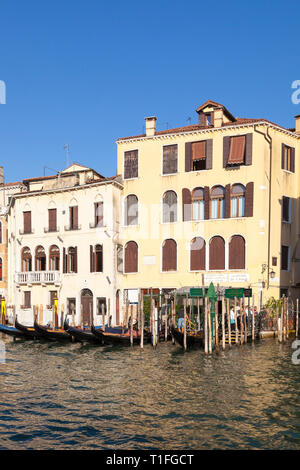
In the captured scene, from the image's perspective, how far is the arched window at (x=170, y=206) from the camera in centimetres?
2489

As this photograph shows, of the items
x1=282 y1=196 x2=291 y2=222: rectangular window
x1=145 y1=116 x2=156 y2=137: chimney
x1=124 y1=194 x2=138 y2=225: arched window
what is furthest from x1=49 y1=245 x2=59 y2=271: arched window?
x1=282 y1=196 x2=291 y2=222: rectangular window

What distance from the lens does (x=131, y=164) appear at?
2605cm

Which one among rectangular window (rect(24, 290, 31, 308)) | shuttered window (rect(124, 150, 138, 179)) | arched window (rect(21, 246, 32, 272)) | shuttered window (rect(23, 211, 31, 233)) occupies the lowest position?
rectangular window (rect(24, 290, 31, 308))

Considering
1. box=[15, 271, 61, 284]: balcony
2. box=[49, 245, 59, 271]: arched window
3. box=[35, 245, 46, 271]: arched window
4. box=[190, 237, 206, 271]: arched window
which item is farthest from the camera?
box=[35, 245, 46, 271]: arched window

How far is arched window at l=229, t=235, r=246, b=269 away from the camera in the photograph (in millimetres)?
23250

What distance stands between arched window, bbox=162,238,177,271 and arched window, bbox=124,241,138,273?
5.02ft

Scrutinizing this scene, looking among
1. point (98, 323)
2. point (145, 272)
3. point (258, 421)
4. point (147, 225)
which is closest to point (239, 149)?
point (147, 225)

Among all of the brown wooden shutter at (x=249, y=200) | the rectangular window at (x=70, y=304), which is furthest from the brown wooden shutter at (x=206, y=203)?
the rectangular window at (x=70, y=304)

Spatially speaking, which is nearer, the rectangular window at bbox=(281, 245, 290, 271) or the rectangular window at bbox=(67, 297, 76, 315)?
the rectangular window at bbox=(281, 245, 290, 271)

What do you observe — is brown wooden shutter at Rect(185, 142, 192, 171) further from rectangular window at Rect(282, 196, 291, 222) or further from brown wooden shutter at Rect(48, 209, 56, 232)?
brown wooden shutter at Rect(48, 209, 56, 232)

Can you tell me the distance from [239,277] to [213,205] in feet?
11.6

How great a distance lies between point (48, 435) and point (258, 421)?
11.9 ft

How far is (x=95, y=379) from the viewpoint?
1333 cm
